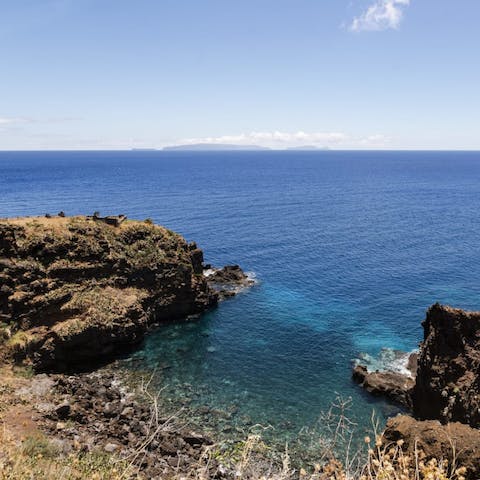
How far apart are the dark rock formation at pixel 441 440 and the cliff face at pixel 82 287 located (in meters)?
37.4

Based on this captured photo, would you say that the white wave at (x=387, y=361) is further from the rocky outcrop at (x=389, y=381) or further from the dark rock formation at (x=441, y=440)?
the dark rock formation at (x=441, y=440)

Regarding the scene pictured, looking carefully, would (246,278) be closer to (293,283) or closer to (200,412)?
(293,283)

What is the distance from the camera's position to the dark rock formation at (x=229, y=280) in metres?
70.1

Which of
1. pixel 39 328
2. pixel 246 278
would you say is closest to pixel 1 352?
pixel 39 328

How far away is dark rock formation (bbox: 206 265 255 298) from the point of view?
70125 millimetres

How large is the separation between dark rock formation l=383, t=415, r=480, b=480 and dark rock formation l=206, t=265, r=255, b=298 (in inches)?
1970

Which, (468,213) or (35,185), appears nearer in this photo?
(468,213)

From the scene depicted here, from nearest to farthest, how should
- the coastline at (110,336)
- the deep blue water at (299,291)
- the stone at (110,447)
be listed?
the coastline at (110,336), the stone at (110,447), the deep blue water at (299,291)

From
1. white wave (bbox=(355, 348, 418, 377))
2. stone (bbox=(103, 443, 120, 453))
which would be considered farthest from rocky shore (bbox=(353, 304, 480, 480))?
stone (bbox=(103, 443, 120, 453))

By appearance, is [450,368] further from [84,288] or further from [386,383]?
[84,288]

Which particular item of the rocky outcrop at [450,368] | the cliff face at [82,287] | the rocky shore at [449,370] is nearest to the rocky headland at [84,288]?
the cliff face at [82,287]

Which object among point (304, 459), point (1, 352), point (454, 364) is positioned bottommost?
point (304, 459)

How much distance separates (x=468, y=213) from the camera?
129625 millimetres

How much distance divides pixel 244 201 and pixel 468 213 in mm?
69238
